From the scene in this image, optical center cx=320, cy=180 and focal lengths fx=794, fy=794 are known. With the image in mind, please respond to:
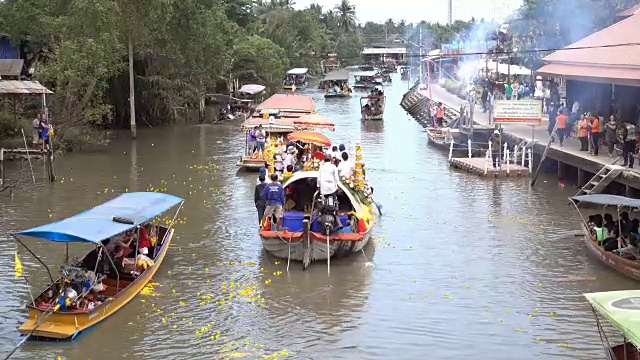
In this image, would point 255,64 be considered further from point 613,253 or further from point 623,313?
point 623,313

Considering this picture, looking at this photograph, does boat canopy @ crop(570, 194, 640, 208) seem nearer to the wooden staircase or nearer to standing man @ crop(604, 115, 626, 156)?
the wooden staircase

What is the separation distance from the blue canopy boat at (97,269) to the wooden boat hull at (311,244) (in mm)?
2227

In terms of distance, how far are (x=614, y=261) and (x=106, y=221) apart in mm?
9557

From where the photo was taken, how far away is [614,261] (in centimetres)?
1538

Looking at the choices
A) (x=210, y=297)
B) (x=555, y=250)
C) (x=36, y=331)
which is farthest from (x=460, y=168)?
(x=36, y=331)

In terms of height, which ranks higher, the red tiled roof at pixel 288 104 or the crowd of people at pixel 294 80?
the crowd of people at pixel 294 80

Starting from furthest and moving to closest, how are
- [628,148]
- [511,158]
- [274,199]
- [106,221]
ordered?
1. [511,158]
2. [628,148]
3. [274,199]
4. [106,221]

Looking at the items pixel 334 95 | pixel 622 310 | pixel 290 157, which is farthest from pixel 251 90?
pixel 622 310

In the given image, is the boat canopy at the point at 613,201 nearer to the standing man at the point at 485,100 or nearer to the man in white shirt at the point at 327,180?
the man in white shirt at the point at 327,180

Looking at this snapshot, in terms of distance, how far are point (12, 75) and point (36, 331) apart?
31.6 m

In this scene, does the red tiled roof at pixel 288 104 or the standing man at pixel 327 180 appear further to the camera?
the red tiled roof at pixel 288 104

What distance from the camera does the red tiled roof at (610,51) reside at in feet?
79.8

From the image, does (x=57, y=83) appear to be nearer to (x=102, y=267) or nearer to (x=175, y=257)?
(x=175, y=257)

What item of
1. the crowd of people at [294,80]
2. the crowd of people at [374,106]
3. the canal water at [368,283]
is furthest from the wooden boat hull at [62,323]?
the crowd of people at [294,80]
